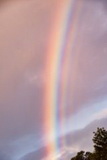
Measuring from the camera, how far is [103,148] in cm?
6094

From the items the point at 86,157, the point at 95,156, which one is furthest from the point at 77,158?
the point at 95,156

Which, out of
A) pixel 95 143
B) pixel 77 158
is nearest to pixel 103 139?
pixel 95 143

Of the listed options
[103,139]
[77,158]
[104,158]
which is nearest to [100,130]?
[103,139]

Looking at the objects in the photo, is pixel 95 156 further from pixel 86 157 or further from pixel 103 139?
pixel 86 157

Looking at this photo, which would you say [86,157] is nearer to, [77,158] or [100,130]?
[77,158]

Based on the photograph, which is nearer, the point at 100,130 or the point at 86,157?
the point at 100,130

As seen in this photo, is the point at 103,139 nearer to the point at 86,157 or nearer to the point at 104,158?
the point at 104,158

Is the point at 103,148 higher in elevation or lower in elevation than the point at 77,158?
lower

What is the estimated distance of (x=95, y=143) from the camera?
62.1 m

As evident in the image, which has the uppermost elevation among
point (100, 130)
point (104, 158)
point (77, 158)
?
point (77, 158)

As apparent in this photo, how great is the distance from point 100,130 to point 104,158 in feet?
20.8

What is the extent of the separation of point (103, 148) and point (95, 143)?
2.15 metres

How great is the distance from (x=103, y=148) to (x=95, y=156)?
3692 mm

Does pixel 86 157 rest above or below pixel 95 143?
above
